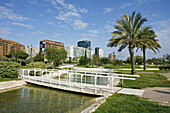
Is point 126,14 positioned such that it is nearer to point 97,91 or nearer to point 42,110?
point 97,91

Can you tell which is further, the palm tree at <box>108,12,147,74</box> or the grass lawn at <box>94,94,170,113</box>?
the palm tree at <box>108,12,147,74</box>

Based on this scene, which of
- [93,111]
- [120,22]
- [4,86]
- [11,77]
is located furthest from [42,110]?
[120,22]

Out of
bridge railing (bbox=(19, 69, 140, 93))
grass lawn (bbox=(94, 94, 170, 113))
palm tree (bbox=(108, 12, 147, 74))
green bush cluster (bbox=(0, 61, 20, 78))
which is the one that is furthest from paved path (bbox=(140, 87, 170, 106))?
green bush cluster (bbox=(0, 61, 20, 78))

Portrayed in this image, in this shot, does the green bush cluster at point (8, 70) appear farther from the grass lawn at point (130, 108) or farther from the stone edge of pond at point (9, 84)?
the grass lawn at point (130, 108)

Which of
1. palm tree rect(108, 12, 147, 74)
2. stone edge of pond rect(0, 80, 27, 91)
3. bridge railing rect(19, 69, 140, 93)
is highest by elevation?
palm tree rect(108, 12, 147, 74)

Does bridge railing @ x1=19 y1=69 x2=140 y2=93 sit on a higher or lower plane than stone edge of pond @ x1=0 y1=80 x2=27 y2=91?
higher

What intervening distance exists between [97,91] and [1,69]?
14291 mm

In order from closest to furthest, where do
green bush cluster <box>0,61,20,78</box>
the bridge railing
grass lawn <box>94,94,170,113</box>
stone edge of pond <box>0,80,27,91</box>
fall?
grass lawn <box>94,94,170,113</box> → the bridge railing → stone edge of pond <box>0,80,27,91</box> → green bush cluster <box>0,61,20,78</box>

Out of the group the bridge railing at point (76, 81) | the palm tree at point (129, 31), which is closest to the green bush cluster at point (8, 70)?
the bridge railing at point (76, 81)

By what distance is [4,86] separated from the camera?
13.5 metres

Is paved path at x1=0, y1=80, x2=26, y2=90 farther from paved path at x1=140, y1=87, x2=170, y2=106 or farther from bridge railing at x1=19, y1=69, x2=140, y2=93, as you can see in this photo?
paved path at x1=140, y1=87, x2=170, y2=106

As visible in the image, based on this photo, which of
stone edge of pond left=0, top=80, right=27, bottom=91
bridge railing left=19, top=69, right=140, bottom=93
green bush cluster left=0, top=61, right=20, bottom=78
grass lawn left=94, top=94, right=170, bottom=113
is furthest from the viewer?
green bush cluster left=0, top=61, right=20, bottom=78

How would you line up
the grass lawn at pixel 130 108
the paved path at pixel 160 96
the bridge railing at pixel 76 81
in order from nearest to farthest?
the grass lawn at pixel 130 108, the paved path at pixel 160 96, the bridge railing at pixel 76 81

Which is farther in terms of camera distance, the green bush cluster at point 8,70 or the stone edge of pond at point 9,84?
the green bush cluster at point 8,70
